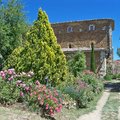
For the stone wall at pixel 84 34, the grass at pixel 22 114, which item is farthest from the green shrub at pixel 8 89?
the stone wall at pixel 84 34

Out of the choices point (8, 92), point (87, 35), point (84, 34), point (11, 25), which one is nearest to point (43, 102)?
point (8, 92)

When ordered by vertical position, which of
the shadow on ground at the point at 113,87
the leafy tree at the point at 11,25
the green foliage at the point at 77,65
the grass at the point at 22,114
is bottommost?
the grass at the point at 22,114

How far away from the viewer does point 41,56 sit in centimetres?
1228

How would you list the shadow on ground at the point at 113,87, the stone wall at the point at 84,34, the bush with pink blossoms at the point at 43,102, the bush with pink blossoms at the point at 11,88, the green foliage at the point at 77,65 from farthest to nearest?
the stone wall at the point at 84,34, the shadow on ground at the point at 113,87, the green foliage at the point at 77,65, the bush with pink blossoms at the point at 11,88, the bush with pink blossoms at the point at 43,102

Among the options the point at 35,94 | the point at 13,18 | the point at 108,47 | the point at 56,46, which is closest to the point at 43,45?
the point at 56,46

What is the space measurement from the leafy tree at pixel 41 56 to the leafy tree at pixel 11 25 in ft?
31.5

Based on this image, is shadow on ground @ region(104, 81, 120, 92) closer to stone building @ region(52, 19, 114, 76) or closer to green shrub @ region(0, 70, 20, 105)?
green shrub @ region(0, 70, 20, 105)

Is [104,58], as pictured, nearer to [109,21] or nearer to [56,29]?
[109,21]

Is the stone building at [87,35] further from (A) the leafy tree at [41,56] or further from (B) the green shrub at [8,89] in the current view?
(B) the green shrub at [8,89]

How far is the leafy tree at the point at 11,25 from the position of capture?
888 inches

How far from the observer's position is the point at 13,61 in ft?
42.6

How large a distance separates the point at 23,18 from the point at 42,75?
13358 mm

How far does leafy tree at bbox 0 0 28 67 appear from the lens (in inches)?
888

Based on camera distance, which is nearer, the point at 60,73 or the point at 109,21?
the point at 60,73
